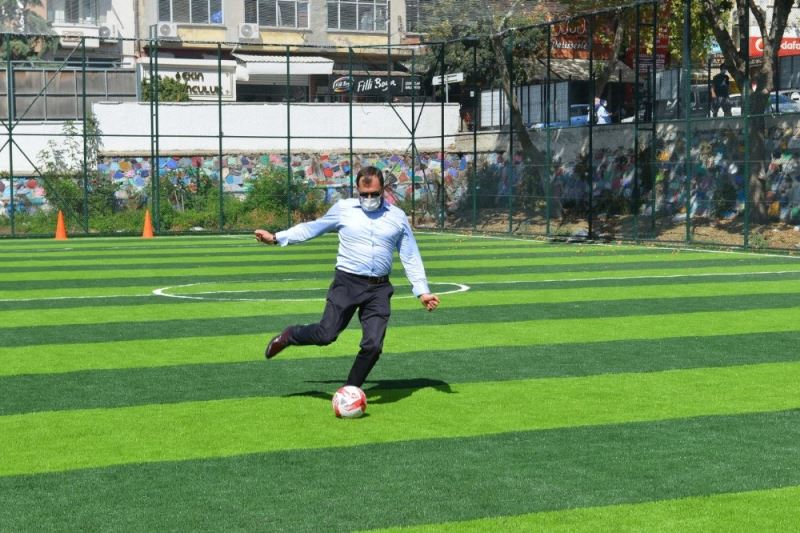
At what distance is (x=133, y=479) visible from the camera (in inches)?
332

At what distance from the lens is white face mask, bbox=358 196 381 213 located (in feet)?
34.2

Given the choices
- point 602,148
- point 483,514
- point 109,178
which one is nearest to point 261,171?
point 109,178

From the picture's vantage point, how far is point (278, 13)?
70.8 m

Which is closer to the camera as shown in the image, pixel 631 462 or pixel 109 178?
pixel 631 462

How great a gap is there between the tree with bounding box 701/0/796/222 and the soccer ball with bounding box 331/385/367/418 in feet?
75.2

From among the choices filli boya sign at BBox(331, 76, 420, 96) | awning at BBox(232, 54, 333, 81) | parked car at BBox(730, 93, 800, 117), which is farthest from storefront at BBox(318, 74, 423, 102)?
parked car at BBox(730, 93, 800, 117)

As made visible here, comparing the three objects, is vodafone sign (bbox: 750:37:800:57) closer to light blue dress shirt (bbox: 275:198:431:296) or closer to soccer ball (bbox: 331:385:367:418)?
light blue dress shirt (bbox: 275:198:431:296)

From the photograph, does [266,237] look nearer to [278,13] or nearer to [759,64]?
[759,64]

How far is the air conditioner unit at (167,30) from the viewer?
66.0 meters

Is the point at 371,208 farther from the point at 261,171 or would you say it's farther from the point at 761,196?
the point at 261,171

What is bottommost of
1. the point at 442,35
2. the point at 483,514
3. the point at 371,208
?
the point at 483,514

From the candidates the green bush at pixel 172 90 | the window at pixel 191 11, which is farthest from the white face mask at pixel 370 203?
the window at pixel 191 11

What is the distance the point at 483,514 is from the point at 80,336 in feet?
29.2

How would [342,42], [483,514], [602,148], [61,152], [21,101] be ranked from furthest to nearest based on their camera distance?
[342,42] → [21,101] → [61,152] → [602,148] → [483,514]
